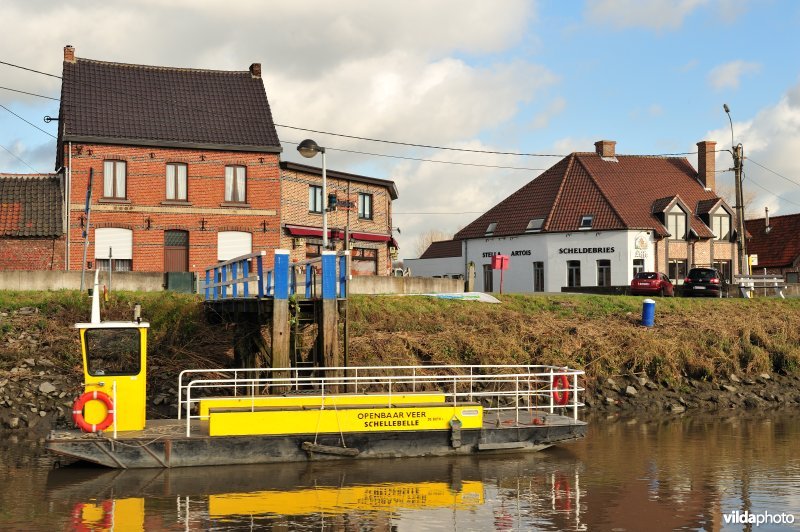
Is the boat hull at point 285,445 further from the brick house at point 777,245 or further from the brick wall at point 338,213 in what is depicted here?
the brick house at point 777,245

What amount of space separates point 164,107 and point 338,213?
979 centimetres

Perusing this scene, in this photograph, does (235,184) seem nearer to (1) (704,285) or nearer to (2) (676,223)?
(1) (704,285)

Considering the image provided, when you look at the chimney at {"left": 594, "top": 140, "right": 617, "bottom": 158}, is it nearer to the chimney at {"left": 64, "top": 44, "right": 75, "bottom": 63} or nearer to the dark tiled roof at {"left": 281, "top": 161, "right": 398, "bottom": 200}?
the dark tiled roof at {"left": 281, "top": 161, "right": 398, "bottom": 200}

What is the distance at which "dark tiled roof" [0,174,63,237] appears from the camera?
38.2m

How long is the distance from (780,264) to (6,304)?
54.0 metres

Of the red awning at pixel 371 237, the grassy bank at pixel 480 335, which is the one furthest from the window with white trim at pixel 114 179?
the red awning at pixel 371 237

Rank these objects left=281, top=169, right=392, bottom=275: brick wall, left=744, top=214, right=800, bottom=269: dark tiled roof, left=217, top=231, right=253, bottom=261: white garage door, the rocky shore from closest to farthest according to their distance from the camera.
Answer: the rocky shore
left=217, top=231, right=253, bottom=261: white garage door
left=281, top=169, right=392, bottom=275: brick wall
left=744, top=214, right=800, bottom=269: dark tiled roof

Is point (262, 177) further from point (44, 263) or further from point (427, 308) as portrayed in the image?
point (427, 308)

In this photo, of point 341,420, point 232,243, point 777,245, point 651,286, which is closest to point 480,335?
point 341,420

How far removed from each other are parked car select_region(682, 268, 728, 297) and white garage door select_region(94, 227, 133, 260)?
26.3 m

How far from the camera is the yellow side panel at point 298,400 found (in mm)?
19373

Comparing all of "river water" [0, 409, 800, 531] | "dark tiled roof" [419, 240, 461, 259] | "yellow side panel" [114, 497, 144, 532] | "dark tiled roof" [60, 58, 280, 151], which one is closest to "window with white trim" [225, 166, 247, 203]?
"dark tiled roof" [60, 58, 280, 151]

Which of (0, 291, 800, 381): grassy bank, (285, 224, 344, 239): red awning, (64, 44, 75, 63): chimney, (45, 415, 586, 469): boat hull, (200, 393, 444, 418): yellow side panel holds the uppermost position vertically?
(64, 44, 75, 63): chimney

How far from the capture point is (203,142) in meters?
41.1
